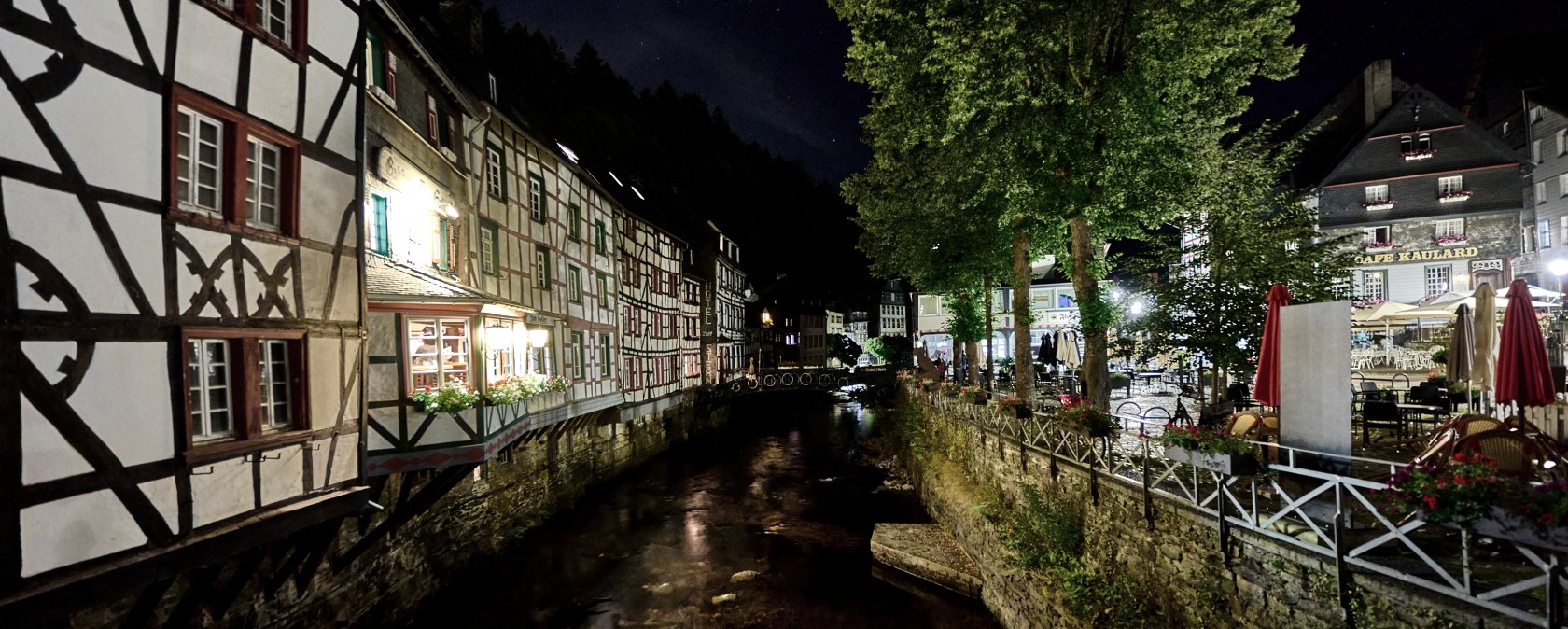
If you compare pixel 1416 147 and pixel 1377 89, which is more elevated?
pixel 1377 89

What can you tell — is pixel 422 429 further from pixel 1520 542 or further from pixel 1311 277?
pixel 1311 277

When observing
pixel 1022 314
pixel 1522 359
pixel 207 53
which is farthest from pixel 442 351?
pixel 1522 359

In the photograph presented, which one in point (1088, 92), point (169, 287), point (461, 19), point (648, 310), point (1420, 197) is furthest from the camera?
point (1420, 197)

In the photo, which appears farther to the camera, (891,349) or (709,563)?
(891,349)

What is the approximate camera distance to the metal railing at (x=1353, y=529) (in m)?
5.05

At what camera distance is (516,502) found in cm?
1769

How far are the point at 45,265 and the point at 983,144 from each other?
13.2 metres

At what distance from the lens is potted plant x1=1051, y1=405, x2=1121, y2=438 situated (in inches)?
422

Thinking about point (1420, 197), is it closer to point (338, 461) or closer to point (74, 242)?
point (338, 461)

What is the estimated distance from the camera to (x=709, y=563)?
55.1 feet

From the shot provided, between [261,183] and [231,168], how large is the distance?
48cm

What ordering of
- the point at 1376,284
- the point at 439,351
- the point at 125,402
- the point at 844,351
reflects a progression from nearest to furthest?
the point at 125,402 < the point at 439,351 < the point at 1376,284 < the point at 844,351

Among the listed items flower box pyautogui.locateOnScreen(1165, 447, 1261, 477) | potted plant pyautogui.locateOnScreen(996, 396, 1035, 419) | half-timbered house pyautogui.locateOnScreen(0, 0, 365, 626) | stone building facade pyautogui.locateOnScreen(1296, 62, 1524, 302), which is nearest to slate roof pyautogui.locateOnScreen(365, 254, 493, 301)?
half-timbered house pyautogui.locateOnScreen(0, 0, 365, 626)

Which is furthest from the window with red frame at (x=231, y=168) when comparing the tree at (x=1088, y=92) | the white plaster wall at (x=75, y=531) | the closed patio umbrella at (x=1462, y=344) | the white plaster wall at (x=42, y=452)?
the closed patio umbrella at (x=1462, y=344)
